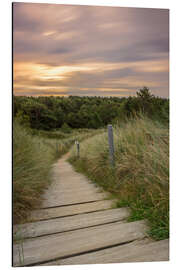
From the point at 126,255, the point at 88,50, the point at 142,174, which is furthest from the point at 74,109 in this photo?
the point at 126,255

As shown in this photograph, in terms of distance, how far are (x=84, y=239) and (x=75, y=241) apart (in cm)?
8

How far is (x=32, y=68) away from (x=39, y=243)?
1.64 metres

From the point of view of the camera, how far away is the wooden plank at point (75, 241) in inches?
59.2

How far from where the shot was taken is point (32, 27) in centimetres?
215

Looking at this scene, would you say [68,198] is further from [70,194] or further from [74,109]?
[74,109]

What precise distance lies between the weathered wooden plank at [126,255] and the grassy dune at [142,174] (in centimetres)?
11

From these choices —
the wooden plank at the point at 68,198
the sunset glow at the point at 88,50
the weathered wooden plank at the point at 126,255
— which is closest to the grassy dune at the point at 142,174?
the weathered wooden plank at the point at 126,255

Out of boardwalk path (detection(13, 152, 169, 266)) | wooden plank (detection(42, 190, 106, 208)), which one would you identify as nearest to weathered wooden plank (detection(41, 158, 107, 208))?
wooden plank (detection(42, 190, 106, 208))

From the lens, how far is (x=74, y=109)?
102 inches

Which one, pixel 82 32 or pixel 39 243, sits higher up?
pixel 82 32

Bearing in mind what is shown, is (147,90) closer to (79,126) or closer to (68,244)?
(79,126)

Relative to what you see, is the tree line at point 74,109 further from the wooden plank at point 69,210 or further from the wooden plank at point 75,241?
the wooden plank at point 75,241

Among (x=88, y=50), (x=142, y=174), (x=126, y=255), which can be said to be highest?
(x=88, y=50)
